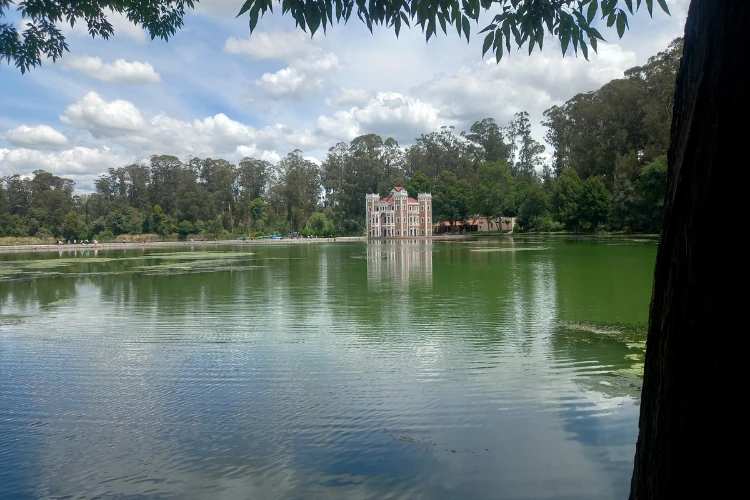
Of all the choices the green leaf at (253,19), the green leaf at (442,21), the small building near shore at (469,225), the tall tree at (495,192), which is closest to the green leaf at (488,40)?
the green leaf at (442,21)

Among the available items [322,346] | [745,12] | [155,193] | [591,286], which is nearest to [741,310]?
[745,12]

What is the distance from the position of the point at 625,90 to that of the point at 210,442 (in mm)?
59108

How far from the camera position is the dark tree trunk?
1.51 metres

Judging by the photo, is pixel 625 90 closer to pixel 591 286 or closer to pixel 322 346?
pixel 591 286

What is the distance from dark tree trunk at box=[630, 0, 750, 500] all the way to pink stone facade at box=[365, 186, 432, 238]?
2994 inches

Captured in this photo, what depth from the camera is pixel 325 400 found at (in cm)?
606

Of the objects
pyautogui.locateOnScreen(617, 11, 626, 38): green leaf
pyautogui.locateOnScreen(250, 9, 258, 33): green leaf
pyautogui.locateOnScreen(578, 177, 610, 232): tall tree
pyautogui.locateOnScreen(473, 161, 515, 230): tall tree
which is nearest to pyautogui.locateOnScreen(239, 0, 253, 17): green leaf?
pyautogui.locateOnScreen(250, 9, 258, 33): green leaf

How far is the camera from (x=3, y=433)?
5.27 meters

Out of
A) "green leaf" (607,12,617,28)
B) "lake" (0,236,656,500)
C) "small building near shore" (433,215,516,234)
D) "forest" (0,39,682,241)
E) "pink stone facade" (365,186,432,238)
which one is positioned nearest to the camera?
"green leaf" (607,12,617,28)

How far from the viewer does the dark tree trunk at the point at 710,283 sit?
4.96 ft

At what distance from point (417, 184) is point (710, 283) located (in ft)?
271

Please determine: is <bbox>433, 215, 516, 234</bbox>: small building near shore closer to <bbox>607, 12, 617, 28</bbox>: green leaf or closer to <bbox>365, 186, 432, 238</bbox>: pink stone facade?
<bbox>365, 186, 432, 238</bbox>: pink stone facade

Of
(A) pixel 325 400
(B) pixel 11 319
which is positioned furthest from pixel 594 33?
(B) pixel 11 319

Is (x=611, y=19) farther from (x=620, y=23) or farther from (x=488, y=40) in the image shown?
(x=488, y=40)
